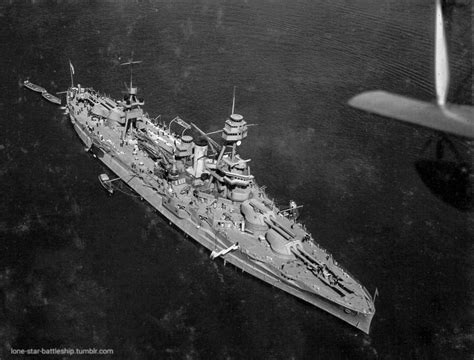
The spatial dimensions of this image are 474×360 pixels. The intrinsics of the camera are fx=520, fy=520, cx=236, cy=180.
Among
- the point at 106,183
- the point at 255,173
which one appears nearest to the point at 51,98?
the point at 106,183

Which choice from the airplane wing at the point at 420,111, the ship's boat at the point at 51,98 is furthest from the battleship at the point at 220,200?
the airplane wing at the point at 420,111

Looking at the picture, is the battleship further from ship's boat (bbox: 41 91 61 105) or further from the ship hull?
ship's boat (bbox: 41 91 61 105)

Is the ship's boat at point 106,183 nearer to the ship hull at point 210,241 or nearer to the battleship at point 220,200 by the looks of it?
the battleship at point 220,200

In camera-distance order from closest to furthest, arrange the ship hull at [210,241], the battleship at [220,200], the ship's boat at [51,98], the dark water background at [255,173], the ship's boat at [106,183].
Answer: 1. the dark water background at [255,173]
2. the ship hull at [210,241]
3. the battleship at [220,200]
4. the ship's boat at [106,183]
5. the ship's boat at [51,98]

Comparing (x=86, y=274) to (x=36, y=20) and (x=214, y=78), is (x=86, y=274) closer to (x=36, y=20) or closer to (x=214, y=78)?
(x=214, y=78)

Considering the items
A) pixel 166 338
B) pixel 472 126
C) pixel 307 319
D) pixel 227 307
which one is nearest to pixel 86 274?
pixel 166 338
